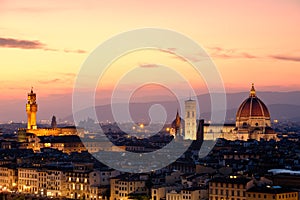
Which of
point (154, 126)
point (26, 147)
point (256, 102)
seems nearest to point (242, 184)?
point (26, 147)

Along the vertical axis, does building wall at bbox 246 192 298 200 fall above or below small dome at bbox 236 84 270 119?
below

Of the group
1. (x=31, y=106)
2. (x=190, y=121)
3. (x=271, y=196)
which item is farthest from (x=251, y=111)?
(x=271, y=196)

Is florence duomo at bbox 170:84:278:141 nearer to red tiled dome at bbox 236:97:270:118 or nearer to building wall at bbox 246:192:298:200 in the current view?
red tiled dome at bbox 236:97:270:118

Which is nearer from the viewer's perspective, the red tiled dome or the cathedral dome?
the cathedral dome

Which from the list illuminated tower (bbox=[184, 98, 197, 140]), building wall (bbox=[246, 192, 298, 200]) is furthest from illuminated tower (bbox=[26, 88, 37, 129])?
building wall (bbox=[246, 192, 298, 200])

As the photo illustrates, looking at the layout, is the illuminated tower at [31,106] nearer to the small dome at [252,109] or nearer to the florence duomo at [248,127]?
the florence duomo at [248,127]

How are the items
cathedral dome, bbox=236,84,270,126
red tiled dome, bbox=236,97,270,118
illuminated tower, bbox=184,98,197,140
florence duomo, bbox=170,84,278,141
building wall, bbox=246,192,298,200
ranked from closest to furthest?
building wall, bbox=246,192,298,200 → florence duomo, bbox=170,84,278,141 → cathedral dome, bbox=236,84,270,126 → red tiled dome, bbox=236,97,270,118 → illuminated tower, bbox=184,98,197,140

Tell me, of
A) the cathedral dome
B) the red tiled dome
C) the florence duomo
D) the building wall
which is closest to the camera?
the building wall

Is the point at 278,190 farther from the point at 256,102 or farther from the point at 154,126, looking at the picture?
the point at 154,126

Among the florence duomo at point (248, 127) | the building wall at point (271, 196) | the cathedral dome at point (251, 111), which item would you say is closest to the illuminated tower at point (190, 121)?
the florence duomo at point (248, 127)
